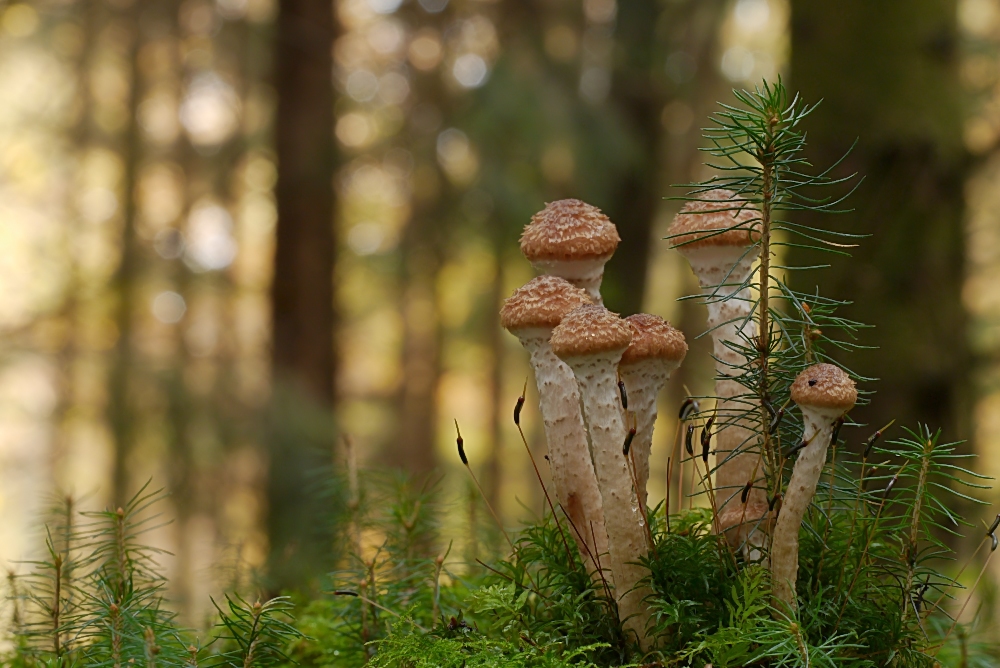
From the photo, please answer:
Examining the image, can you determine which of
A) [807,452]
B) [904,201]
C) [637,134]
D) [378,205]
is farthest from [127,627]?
[378,205]

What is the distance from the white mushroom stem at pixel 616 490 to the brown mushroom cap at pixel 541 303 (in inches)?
5.4

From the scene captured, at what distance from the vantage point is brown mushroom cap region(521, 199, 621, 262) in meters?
1.60

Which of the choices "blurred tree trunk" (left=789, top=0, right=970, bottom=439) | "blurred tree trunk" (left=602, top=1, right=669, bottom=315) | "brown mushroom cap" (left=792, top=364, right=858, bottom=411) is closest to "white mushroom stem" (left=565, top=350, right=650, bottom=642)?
"brown mushroom cap" (left=792, top=364, right=858, bottom=411)

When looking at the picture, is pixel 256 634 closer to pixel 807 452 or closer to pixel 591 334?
pixel 591 334

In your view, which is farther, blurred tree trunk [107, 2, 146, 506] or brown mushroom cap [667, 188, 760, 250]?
blurred tree trunk [107, 2, 146, 506]

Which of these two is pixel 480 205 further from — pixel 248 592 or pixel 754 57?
pixel 754 57

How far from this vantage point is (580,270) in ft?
5.53

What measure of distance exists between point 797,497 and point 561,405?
1.68ft

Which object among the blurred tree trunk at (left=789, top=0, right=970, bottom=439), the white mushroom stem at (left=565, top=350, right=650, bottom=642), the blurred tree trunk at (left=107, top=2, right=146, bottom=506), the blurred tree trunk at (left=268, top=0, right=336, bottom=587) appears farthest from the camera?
the blurred tree trunk at (left=268, top=0, right=336, bottom=587)

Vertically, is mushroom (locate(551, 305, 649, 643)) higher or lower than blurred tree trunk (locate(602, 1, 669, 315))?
lower

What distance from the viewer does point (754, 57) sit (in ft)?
33.1

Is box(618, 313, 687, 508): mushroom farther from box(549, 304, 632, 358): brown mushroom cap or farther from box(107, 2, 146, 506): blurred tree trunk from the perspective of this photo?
box(107, 2, 146, 506): blurred tree trunk

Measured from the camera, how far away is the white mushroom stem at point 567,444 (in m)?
1.59

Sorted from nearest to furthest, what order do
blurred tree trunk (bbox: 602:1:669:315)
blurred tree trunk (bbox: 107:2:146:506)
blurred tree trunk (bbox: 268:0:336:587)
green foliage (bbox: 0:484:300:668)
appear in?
green foliage (bbox: 0:484:300:668) → blurred tree trunk (bbox: 107:2:146:506) → blurred tree trunk (bbox: 268:0:336:587) → blurred tree trunk (bbox: 602:1:669:315)
